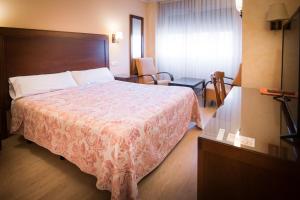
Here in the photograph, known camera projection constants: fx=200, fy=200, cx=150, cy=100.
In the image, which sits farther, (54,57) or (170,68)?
(170,68)

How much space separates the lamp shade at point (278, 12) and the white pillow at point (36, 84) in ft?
9.60

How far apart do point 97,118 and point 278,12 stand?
196cm

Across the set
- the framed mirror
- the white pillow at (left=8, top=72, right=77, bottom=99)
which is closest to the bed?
the white pillow at (left=8, top=72, right=77, bottom=99)

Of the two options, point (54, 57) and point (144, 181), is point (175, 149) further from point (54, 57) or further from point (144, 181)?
point (54, 57)

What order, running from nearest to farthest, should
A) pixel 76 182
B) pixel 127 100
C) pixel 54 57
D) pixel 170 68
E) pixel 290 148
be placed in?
1. pixel 290 148
2. pixel 76 182
3. pixel 127 100
4. pixel 54 57
5. pixel 170 68

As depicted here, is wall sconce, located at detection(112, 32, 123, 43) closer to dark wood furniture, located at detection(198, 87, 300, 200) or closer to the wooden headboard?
the wooden headboard

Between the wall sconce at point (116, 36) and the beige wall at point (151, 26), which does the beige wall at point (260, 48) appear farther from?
the beige wall at point (151, 26)

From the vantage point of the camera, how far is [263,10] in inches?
82.3

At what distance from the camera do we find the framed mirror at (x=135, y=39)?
17.4ft

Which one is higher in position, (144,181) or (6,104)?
(6,104)

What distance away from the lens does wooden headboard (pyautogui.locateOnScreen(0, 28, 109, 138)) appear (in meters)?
2.78

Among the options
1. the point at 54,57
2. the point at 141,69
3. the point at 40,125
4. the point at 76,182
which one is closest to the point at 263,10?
the point at 76,182

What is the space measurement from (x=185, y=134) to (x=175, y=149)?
0.49 metres

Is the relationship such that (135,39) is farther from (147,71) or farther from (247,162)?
(247,162)
